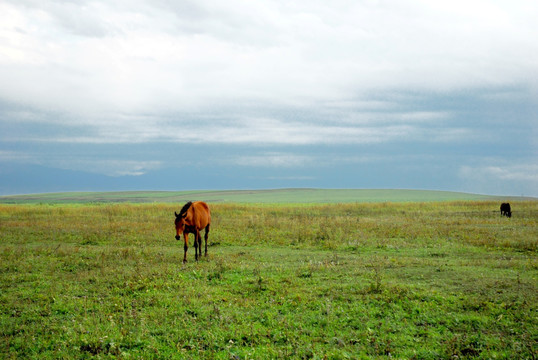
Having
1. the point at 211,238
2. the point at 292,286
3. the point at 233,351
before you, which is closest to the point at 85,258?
the point at 211,238

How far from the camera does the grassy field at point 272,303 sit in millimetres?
8797

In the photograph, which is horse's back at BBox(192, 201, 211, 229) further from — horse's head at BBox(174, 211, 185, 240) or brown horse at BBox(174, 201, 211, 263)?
horse's head at BBox(174, 211, 185, 240)

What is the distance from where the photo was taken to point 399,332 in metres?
9.58

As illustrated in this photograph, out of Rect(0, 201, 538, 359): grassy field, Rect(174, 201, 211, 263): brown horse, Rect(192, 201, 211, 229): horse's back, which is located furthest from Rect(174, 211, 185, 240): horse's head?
Rect(0, 201, 538, 359): grassy field

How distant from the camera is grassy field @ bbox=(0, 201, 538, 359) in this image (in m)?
8.80

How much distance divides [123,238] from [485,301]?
21.9m

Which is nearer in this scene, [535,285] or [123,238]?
[535,285]

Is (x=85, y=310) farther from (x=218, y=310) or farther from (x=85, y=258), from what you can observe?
(x=85, y=258)

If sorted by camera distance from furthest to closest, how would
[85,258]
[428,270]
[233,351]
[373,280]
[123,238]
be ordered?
[123,238] < [85,258] < [428,270] < [373,280] < [233,351]

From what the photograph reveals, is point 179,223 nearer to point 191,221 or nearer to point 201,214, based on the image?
point 191,221

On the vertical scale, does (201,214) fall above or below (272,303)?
above

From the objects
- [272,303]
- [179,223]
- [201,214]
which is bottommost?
[272,303]

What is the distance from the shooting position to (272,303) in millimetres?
11672

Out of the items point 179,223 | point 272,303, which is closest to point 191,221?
point 179,223
